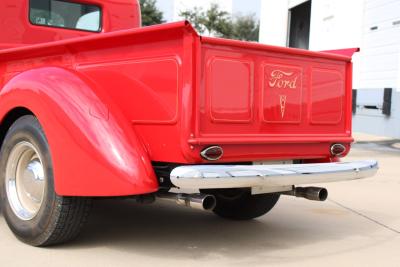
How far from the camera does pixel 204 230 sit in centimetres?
465

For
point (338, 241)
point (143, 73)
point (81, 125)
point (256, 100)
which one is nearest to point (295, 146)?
point (256, 100)

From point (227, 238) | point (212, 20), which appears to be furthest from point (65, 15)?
point (212, 20)

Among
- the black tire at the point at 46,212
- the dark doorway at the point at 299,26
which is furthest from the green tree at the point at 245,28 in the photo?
the black tire at the point at 46,212

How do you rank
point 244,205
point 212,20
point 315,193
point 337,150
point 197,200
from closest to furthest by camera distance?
point 197,200
point 315,193
point 337,150
point 244,205
point 212,20

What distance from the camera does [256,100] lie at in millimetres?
3840

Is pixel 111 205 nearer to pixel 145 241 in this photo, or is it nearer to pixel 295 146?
pixel 145 241

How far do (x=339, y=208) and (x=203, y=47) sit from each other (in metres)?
3.09

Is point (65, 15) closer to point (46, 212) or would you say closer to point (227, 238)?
point (46, 212)

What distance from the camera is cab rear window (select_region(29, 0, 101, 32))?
5.52 meters

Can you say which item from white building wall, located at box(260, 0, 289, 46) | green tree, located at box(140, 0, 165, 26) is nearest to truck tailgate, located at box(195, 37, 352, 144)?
white building wall, located at box(260, 0, 289, 46)

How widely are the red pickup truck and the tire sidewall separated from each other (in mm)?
12

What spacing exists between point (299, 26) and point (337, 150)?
70.1ft

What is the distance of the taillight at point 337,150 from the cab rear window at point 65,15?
2.93 m

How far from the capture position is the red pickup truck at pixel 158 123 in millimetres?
3449
